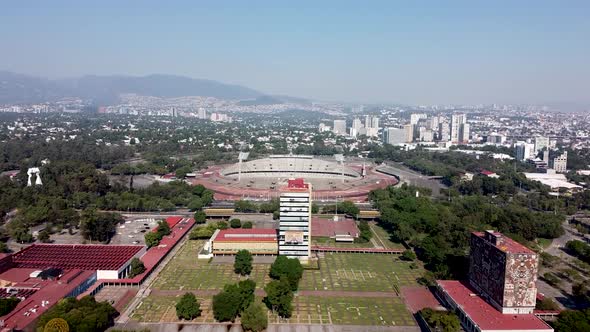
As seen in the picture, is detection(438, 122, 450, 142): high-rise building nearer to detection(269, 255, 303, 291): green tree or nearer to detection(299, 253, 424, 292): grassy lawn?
detection(299, 253, 424, 292): grassy lawn

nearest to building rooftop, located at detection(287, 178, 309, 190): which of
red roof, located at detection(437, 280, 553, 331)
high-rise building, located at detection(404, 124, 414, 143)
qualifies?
red roof, located at detection(437, 280, 553, 331)

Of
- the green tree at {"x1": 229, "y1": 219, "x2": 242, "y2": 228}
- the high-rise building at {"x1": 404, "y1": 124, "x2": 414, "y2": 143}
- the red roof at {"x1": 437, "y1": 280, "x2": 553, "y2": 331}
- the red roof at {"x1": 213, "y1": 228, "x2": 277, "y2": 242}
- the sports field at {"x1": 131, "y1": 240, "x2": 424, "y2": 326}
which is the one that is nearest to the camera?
the red roof at {"x1": 437, "y1": 280, "x2": 553, "y2": 331}

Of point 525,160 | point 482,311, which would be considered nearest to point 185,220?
point 482,311

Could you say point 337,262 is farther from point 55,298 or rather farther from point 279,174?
point 279,174

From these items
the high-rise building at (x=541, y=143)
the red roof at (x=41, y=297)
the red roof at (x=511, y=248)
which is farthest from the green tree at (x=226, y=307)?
the high-rise building at (x=541, y=143)

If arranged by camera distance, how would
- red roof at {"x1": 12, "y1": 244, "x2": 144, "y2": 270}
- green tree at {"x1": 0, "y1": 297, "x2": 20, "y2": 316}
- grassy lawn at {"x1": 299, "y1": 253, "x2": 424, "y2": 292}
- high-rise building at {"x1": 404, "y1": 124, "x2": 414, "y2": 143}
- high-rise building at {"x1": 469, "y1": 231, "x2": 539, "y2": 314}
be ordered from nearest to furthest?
green tree at {"x1": 0, "y1": 297, "x2": 20, "y2": 316} → high-rise building at {"x1": 469, "y1": 231, "x2": 539, "y2": 314} → grassy lawn at {"x1": 299, "y1": 253, "x2": 424, "y2": 292} → red roof at {"x1": 12, "y1": 244, "x2": 144, "y2": 270} → high-rise building at {"x1": 404, "y1": 124, "x2": 414, "y2": 143}

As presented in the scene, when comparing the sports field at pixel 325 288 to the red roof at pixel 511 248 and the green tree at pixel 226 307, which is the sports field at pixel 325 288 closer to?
the green tree at pixel 226 307

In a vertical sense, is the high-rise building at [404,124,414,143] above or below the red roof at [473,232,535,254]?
above

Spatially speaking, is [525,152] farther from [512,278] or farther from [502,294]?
[502,294]
